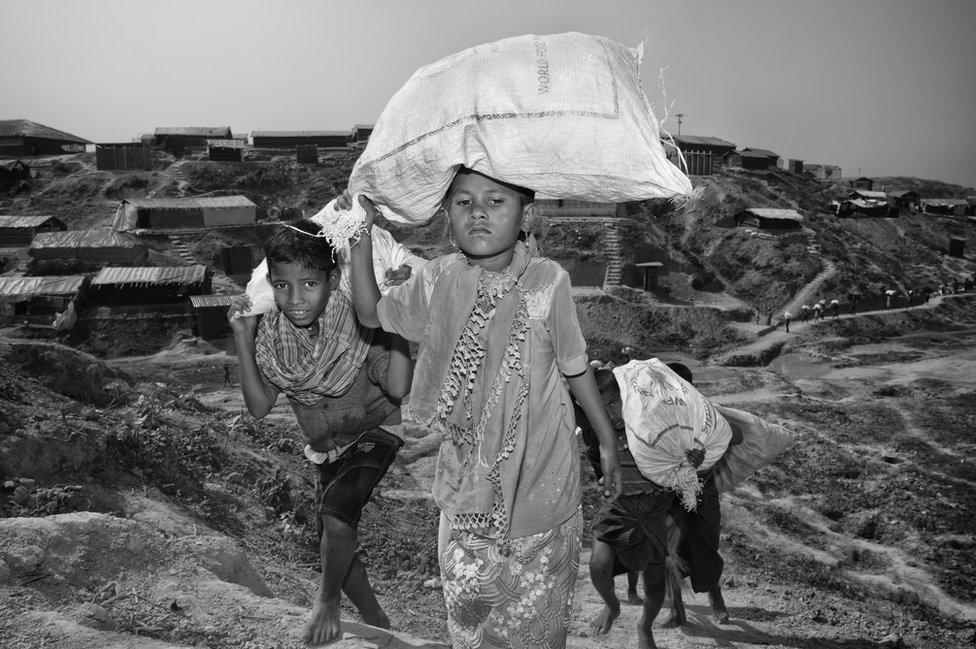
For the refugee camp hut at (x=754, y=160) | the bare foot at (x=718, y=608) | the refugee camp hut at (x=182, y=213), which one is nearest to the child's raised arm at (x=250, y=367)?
the bare foot at (x=718, y=608)

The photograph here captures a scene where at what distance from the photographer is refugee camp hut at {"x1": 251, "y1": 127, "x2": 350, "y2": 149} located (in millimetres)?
49562

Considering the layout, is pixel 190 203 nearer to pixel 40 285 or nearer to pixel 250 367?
pixel 40 285

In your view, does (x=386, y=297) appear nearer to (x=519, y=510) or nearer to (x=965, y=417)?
(x=519, y=510)

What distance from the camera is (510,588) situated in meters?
2.42

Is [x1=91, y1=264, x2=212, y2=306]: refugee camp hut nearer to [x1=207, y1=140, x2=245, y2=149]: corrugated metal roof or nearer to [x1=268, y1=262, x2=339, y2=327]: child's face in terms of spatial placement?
[x1=207, y1=140, x2=245, y2=149]: corrugated metal roof

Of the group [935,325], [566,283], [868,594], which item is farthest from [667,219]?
[566,283]

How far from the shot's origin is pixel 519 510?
2.42m

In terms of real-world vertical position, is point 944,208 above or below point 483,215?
above

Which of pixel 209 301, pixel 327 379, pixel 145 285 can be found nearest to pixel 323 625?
pixel 327 379

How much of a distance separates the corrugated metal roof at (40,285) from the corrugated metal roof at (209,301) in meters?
4.03

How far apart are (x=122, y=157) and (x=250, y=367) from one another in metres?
44.4

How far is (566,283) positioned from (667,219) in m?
40.8

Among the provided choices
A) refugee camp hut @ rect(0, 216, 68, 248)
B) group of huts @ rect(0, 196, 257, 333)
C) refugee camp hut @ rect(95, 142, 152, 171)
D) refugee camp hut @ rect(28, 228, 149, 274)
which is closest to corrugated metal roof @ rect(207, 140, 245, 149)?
refugee camp hut @ rect(95, 142, 152, 171)

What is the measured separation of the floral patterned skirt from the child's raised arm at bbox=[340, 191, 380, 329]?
0.84 meters
